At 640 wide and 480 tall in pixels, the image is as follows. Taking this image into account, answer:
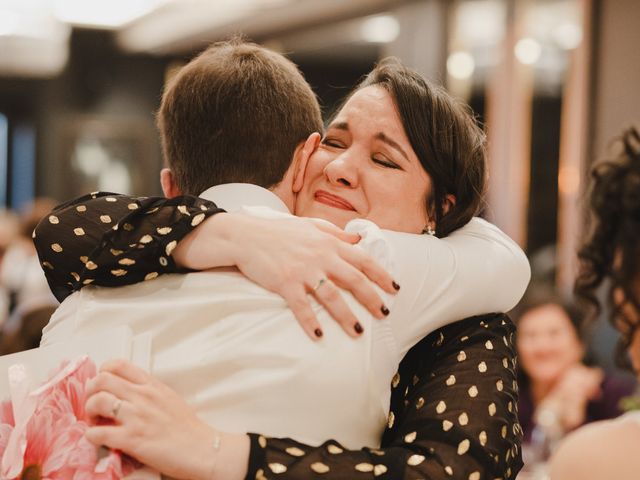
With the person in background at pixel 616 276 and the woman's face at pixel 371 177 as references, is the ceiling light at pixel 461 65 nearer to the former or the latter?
the woman's face at pixel 371 177

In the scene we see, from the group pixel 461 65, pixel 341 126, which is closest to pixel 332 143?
pixel 341 126

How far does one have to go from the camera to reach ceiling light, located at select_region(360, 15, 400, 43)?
324 inches

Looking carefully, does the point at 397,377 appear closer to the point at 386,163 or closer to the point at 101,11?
the point at 386,163

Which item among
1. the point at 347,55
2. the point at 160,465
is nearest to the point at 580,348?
the point at 160,465

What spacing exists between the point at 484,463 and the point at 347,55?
394 inches

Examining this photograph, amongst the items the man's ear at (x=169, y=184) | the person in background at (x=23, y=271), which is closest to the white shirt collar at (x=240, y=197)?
the man's ear at (x=169, y=184)

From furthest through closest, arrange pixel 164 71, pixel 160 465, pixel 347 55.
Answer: pixel 164 71, pixel 347 55, pixel 160 465

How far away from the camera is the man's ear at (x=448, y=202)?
1.70 m

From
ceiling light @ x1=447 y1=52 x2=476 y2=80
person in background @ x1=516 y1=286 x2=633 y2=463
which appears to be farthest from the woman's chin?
ceiling light @ x1=447 y1=52 x2=476 y2=80

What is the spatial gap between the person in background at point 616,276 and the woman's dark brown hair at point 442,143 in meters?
0.34

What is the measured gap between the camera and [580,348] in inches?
179

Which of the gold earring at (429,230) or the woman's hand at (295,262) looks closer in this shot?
the woman's hand at (295,262)

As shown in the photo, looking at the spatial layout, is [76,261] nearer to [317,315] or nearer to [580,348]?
[317,315]

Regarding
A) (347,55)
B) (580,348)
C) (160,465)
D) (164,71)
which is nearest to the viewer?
(160,465)
